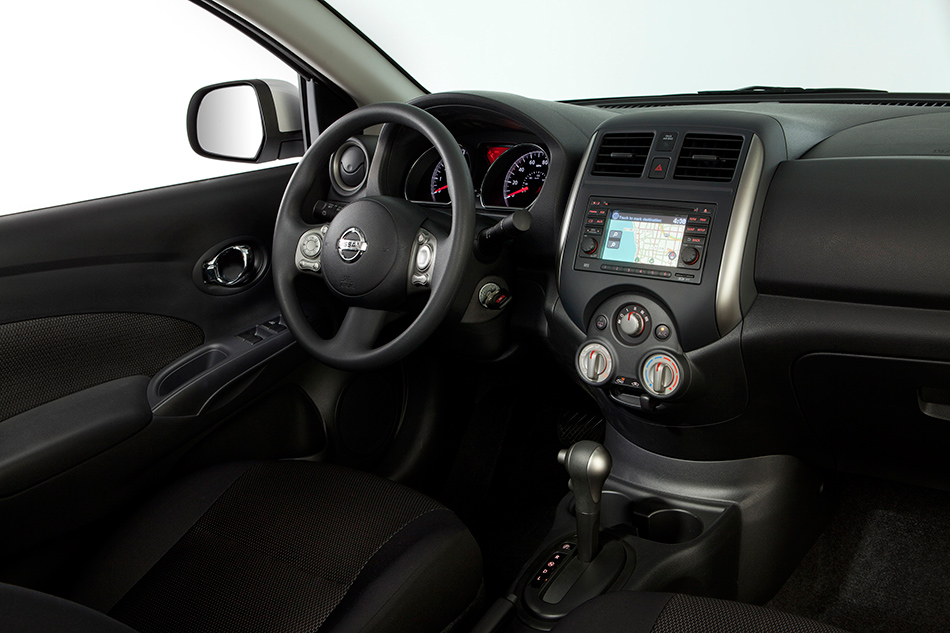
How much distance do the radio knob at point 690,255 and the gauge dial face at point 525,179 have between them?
385 millimetres

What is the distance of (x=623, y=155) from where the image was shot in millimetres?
1331

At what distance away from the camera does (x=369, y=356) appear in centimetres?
128

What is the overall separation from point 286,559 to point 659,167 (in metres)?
0.88

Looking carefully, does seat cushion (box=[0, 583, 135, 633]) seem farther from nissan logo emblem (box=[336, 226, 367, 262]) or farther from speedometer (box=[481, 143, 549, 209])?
speedometer (box=[481, 143, 549, 209])

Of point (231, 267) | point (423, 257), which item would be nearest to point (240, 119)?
point (231, 267)

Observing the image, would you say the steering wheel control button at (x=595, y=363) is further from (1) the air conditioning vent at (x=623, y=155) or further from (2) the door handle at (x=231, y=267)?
(2) the door handle at (x=231, y=267)

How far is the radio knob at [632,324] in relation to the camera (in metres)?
1.27

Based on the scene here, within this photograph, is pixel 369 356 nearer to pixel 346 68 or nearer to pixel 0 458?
pixel 0 458

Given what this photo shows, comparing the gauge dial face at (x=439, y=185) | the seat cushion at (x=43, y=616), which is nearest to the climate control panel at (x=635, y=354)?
the gauge dial face at (x=439, y=185)

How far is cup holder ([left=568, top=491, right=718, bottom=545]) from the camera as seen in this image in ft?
4.61

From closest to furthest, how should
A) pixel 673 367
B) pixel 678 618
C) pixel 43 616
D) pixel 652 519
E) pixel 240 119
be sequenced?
pixel 43 616, pixel 678 618, pixel 673 367, pixel 652 519, pixel 240 119

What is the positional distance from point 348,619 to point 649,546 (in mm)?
566

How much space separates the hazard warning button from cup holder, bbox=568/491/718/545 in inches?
24.5

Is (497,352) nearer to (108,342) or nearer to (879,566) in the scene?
(108,342)
